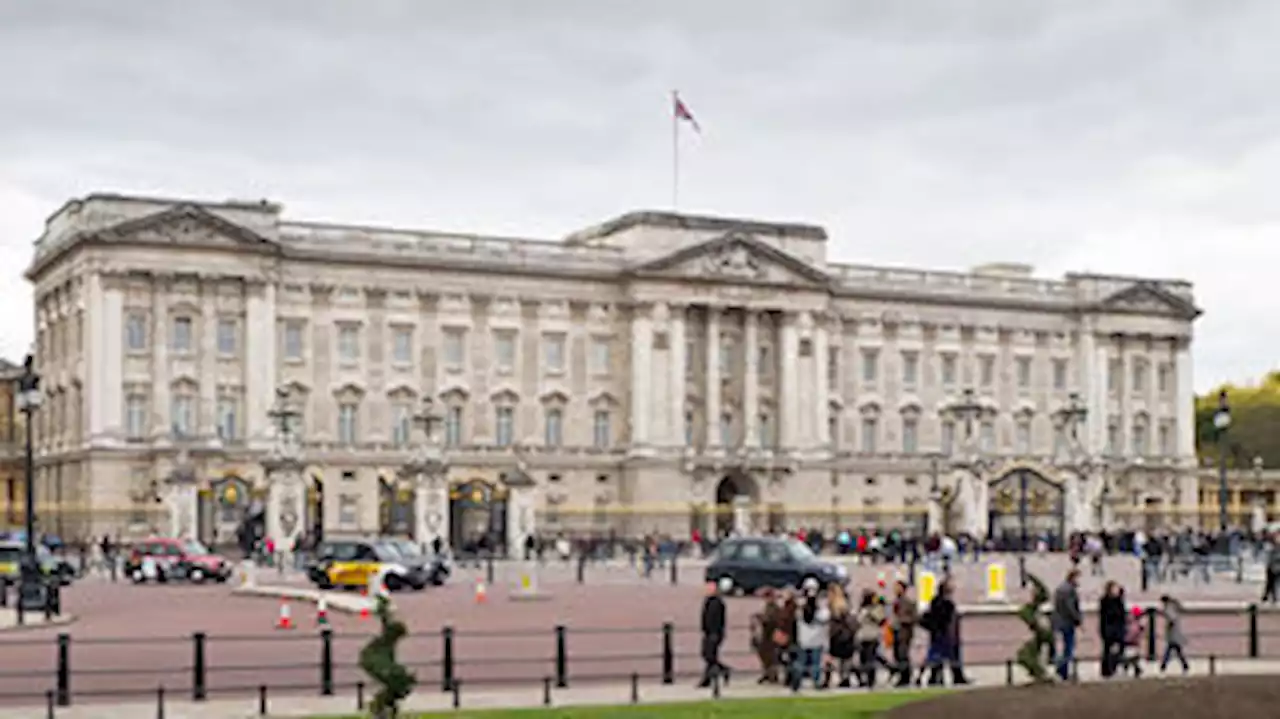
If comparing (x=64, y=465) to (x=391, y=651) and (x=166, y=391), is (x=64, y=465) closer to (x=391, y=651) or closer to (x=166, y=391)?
(x=166, y=391)

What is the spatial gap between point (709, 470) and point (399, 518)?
74.5 ft

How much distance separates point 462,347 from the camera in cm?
9619

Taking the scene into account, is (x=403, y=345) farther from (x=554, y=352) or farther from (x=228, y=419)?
(x=228, y=419)

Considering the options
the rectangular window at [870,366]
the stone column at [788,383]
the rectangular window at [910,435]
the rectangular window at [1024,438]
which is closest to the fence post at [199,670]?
the stone column at [788,383]

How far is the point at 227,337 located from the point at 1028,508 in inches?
1441

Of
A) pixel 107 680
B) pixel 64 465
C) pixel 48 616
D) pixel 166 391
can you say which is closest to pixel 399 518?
pixel 166 391

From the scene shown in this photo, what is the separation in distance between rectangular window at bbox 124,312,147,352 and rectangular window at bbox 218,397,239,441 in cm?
435

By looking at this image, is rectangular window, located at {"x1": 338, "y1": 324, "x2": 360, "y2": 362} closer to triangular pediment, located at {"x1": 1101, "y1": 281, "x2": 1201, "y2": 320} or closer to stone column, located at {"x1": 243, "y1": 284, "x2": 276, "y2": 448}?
stone column, located at {"x1": 243, "y1": 284, "x2": 276, "y2": 448}

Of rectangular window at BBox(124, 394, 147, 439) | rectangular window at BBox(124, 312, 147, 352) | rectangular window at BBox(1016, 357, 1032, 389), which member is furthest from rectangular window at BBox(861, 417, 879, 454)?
rectangular window at BBox(124, 312, 147, 352)

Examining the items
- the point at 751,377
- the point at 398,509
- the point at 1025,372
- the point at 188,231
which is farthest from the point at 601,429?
the point at 1025,372

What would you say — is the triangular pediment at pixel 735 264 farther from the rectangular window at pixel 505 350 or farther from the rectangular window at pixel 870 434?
the rectangular window at pixel 870 434

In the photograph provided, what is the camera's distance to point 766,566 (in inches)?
1971

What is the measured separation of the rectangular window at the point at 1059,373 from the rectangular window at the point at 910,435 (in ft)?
32.4

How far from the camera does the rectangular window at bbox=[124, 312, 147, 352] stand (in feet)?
288
